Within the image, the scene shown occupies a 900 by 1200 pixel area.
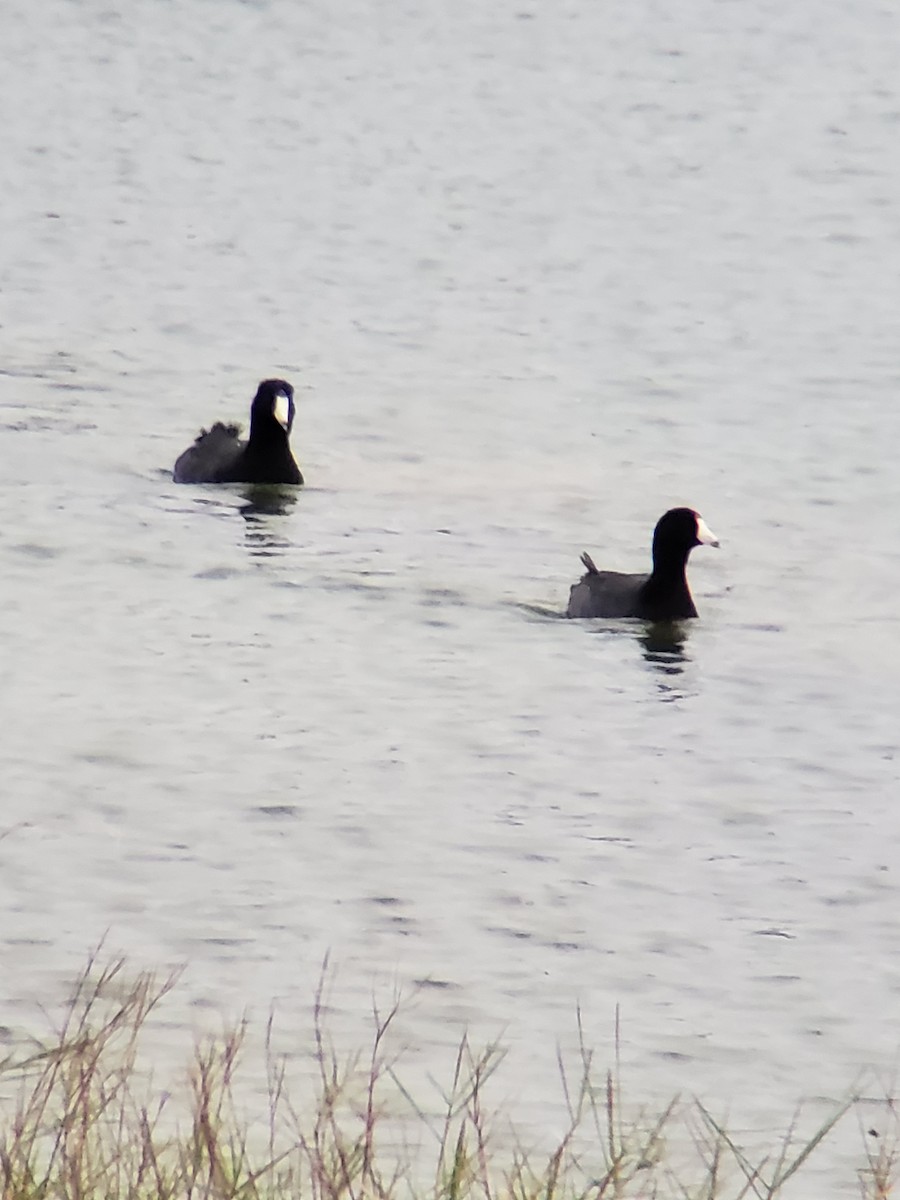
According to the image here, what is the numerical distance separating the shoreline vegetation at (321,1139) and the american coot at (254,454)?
27.8ft

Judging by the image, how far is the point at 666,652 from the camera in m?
13.4

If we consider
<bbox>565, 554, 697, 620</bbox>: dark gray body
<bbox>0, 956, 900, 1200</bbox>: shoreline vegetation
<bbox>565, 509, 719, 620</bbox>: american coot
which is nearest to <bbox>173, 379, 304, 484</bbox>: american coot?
<bbox>565, 509, 719, 620</bbox>: american coot

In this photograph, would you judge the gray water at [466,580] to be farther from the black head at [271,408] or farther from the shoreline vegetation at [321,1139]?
the black head at [271,408]

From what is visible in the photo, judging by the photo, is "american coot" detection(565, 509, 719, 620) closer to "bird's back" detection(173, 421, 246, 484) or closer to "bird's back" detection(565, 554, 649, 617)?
"bird's back" detection(565, 554, 649, 617)

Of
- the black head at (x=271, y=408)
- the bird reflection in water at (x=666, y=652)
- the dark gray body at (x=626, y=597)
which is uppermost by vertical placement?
the black head at (x=271, y=408)

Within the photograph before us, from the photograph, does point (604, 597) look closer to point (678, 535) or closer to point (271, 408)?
point (678, 535)

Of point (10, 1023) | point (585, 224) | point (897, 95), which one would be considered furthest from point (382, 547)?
point (897, 95)

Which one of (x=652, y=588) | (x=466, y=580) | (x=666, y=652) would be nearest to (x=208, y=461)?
(x=466, y=580)

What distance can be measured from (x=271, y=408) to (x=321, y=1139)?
37.0 ft

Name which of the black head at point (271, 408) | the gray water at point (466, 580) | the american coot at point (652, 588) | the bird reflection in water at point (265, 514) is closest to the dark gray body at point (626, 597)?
the american coot at point (652, 588)

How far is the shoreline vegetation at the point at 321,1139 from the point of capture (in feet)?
16.3

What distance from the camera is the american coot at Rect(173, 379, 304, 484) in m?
16.5

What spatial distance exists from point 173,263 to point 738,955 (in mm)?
16733

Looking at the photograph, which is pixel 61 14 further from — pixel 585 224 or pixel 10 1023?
pixel 10 1023
